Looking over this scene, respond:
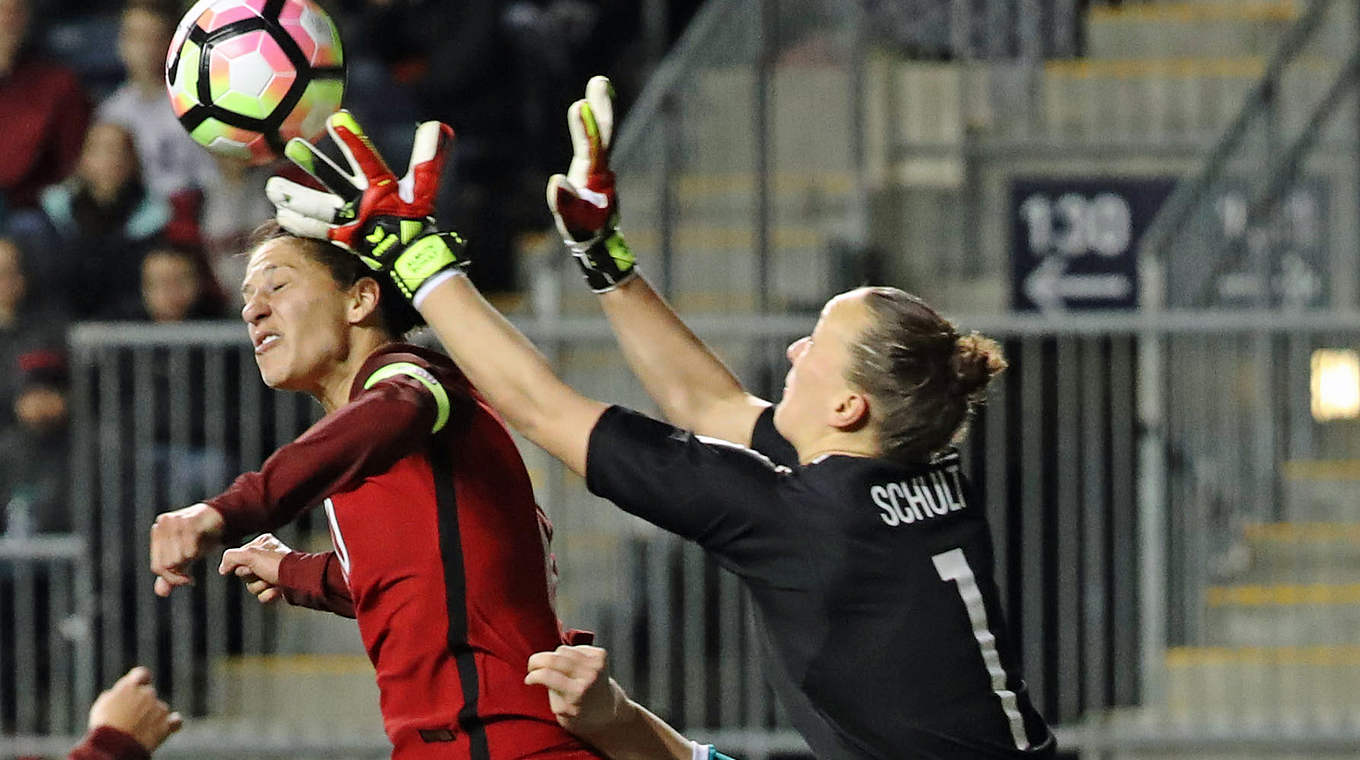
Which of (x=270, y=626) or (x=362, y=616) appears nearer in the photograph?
(x=362, y=616)

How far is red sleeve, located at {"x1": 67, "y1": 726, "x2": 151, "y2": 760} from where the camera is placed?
379 centimetres

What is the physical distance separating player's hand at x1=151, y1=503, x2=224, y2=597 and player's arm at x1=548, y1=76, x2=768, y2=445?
0.96 metres

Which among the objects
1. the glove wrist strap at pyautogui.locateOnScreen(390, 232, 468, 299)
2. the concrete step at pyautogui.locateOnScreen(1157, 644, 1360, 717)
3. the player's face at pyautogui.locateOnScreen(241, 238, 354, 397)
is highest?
the glove wrist strap at pyautogui.locateOnScreen(390, 232, 468, 299)

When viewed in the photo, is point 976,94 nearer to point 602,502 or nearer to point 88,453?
point 602,502

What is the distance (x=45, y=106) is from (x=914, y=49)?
392 cm

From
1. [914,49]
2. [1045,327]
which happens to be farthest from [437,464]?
[914,49]

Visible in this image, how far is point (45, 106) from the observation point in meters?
9.51

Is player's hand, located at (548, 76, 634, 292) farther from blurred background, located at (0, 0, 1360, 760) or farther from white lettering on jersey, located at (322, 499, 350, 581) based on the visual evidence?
blurred background, located at (0, 0, 1360, 760)

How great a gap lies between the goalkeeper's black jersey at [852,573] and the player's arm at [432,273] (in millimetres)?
98

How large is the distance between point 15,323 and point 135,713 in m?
4.60

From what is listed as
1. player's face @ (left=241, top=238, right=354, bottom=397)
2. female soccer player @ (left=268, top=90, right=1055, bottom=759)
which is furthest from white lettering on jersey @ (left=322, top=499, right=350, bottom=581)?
female soccer player @ (left=268, top=90, right=1055, bottom=759)

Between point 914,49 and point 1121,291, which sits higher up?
point 914,49

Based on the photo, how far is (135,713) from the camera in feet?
12.7

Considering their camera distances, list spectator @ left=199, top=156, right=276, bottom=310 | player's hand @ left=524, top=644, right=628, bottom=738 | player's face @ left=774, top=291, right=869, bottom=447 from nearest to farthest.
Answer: player's hand @ left=524, top=644, right=628, bottom=738
player's face @ left=774, top=291, right=869, bottom=447
spectator @ left=199, top=156, right=276, bottom=310
